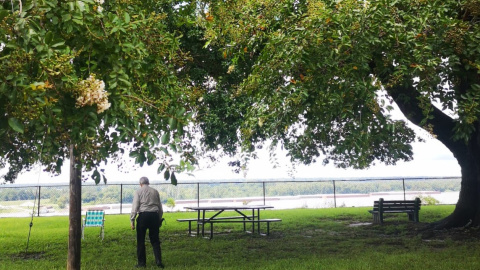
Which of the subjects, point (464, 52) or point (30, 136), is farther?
point (464, 52)

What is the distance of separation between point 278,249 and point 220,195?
36259 millimetres

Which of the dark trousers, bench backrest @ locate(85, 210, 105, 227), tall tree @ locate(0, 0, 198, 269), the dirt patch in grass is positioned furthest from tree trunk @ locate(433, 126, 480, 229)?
tall tree @ locate(0, 0, 198, 269)

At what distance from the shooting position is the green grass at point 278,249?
29.2ft

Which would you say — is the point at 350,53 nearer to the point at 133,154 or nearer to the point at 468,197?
the point at 133,154

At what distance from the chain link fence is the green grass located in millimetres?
1605

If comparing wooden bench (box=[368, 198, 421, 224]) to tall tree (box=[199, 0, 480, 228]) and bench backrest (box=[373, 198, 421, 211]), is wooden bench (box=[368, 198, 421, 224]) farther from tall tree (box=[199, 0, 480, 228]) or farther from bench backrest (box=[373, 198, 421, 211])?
tall tree (box=[199, 0, 480, 228])

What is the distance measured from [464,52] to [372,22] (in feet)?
5.06

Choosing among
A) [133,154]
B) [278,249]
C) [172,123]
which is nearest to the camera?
[133,154]

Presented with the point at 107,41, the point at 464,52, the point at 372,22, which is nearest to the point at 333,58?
the point at 372,22

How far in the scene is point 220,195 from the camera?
4678 cm

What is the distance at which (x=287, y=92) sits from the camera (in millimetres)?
6977

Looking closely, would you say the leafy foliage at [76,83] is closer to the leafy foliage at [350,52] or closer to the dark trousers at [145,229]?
the leafy foliage at [350,52]

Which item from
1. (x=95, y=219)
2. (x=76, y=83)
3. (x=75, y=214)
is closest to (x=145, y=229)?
(x=75, y=214)

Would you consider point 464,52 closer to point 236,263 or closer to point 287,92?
point 287,92
